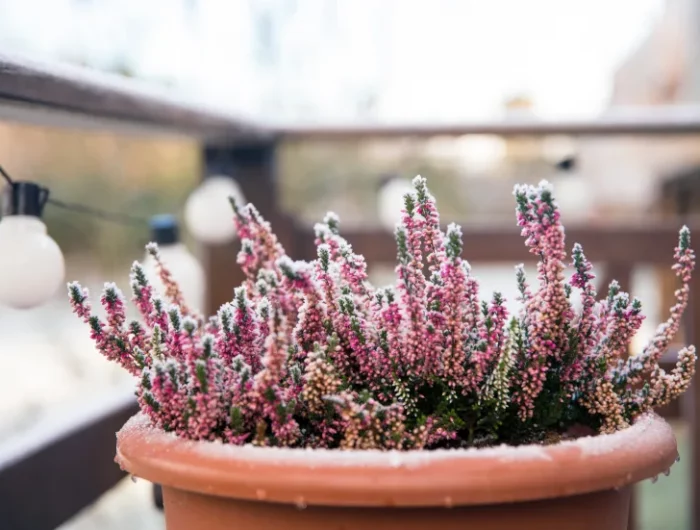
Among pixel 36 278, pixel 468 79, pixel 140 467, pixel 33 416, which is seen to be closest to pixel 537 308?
pixel 140 467

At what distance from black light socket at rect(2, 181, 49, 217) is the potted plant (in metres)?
0.35

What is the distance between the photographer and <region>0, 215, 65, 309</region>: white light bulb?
1.24 m

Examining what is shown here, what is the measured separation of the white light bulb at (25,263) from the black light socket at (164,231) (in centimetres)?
63

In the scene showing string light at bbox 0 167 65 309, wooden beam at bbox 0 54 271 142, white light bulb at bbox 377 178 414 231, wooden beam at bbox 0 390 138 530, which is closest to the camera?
wooden beam at bbox 0 54 271 142

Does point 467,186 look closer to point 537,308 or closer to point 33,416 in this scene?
point 33,416

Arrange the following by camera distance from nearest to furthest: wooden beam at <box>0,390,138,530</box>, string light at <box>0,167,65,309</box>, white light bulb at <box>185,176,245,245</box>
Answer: string light at <box>0,167,65,309</box>, wooden beam at <box>0,390,138,530</box>, white light bulb at <box>185,176,245,245</box>

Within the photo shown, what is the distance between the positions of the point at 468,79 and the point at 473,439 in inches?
179

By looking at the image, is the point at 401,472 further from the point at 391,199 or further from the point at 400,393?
the point at 391,199

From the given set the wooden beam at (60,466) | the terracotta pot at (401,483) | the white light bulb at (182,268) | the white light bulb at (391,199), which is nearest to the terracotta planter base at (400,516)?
the terracotta pot at (401,483)

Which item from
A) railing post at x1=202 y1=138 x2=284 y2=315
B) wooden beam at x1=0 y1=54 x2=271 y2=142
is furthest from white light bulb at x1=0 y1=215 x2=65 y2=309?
railing post at x1=202 y1=138 x2=284 y2=315

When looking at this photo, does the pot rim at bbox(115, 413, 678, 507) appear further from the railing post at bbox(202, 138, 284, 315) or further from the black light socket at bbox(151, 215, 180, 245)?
the railing post at bbox(202, 138, 284, 315)

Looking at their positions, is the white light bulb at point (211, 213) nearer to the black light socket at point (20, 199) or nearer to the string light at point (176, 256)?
the string light at point (176, 256)

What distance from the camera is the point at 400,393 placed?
3.06 feet

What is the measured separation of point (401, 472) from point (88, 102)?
87cm
